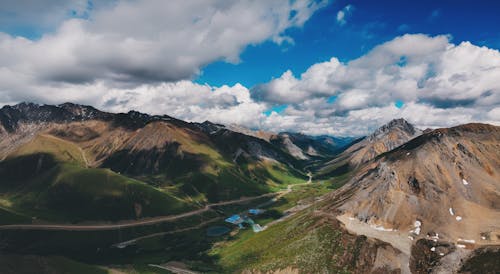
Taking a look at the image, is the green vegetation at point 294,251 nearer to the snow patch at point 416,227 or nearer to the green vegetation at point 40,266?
the snow patch at point 416,227

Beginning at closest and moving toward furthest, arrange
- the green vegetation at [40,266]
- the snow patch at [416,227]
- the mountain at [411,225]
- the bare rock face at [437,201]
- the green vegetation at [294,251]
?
the mountain at [411,225] → the bare rock face at [437,201] → the green vegetation at [294,251] → the snow patch at [416,227] → the green vegetation at [40,266]

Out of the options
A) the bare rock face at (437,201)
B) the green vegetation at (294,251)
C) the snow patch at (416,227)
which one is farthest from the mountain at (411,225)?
the green vegetation at (294,251)

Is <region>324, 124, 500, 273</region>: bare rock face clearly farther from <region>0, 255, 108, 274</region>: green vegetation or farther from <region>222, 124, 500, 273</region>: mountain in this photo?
<region>0, 255, 108, 274</region>: green vegetation

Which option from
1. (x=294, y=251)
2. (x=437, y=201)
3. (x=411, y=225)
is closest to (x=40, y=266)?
(x=294, y=251)

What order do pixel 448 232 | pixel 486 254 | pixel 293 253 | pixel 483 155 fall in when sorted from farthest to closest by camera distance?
pixel 483 155, pixel 293 253, pixel 448 232, pixel 486 254

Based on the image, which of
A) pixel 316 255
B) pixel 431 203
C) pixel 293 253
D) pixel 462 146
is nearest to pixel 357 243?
pixel 316 255

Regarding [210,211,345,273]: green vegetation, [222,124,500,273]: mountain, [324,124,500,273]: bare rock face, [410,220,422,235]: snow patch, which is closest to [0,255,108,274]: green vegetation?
[210,211,345,273]: green vegetation

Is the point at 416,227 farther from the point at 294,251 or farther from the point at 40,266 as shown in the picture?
the point at 40,266

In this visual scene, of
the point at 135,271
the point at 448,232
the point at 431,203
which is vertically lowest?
the point at 135,271

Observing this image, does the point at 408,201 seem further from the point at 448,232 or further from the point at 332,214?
the point at 332,214

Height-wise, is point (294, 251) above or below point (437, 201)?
below

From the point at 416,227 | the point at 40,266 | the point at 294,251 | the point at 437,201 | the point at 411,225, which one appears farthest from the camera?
the point at 437,201
